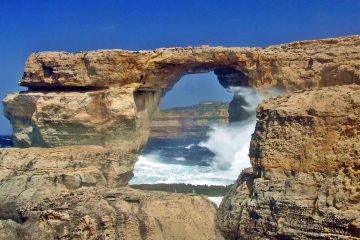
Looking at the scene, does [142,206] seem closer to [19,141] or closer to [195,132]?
[19,141]

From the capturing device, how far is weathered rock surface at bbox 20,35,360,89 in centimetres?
2118

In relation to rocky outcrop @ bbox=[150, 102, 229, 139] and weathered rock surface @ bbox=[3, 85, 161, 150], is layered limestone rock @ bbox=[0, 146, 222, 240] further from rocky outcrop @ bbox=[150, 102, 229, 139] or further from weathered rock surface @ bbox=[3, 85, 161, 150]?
rocky outcrop @ bbox=[150, 102, 229, 139]

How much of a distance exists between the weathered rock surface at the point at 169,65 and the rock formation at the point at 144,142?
4 cm

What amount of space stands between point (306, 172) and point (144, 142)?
10851mm

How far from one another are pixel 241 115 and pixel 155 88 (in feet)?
13.9

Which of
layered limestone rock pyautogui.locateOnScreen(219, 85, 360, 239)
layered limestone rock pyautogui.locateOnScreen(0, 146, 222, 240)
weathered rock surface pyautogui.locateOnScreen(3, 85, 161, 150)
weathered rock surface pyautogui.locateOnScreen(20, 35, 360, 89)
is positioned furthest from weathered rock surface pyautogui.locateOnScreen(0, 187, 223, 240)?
weathered rock surface pyautogui.locateOnScreen(20, 35, 360, 89)

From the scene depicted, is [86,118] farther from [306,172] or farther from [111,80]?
[306,172]

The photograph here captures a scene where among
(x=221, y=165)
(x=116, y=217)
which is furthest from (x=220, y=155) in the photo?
(x=116, y=217)

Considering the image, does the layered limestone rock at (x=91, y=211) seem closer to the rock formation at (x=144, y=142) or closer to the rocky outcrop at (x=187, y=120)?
the rock formation at (x=144, y=142)

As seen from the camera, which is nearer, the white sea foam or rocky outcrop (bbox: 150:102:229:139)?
the white sea foam

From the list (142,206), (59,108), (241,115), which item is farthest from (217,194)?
(142,206)

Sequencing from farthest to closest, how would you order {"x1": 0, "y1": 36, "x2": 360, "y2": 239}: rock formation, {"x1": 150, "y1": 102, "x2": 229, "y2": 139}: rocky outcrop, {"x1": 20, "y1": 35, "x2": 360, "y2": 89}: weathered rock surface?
{"x1": 150, "y1": 102, "x2": 229, "y2": 139}: rocky outcrop, {"x1": 20, "y1": 35, "x2": 360, "y2": 89}: weathered rock surface, {"x1": 0, "y1": 36, "x2": 360, "y2": 239}: rock formation

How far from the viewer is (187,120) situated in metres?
65.2

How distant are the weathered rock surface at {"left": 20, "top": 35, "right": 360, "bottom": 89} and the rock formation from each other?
0.13 feet
